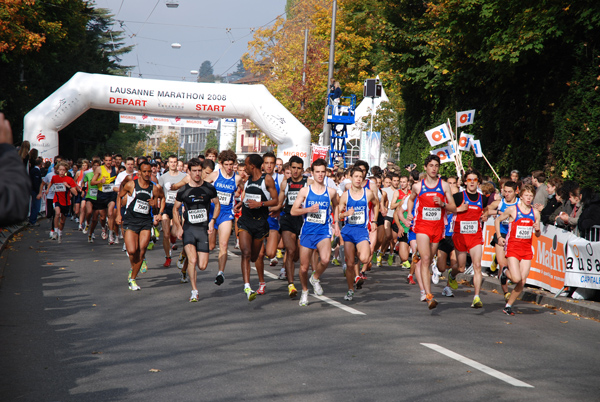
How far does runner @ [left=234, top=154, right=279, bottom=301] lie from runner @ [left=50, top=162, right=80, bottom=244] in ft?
29.4

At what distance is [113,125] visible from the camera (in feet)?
187

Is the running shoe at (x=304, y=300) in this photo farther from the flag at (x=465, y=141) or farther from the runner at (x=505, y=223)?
the flag at (x=465, y=141)

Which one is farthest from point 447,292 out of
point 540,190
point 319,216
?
point 540,190

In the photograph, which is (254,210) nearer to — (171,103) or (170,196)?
(170,196)

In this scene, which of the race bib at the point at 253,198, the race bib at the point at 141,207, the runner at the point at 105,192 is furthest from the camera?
the runner at the point at 105,192

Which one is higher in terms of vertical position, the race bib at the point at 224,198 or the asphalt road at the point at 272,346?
the race bib at the point at 224,198

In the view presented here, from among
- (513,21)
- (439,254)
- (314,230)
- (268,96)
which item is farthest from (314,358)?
(268,96)

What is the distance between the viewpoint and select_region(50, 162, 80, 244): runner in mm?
18712

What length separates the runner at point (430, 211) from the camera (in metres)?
10.5

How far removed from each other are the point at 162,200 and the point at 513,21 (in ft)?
35.0

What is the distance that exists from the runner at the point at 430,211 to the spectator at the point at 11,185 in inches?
314

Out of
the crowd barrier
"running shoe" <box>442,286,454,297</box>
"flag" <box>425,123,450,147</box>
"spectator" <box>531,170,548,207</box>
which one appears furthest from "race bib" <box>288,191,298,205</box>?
"flag" <box>425,123,450,147</box>

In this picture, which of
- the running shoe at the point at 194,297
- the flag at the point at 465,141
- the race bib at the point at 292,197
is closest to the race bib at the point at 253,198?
the race bib at the point at 292,197

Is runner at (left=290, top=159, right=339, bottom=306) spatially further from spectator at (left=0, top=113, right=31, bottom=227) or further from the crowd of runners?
spectator at (left=0, top=113, right=31, bottom=227)
